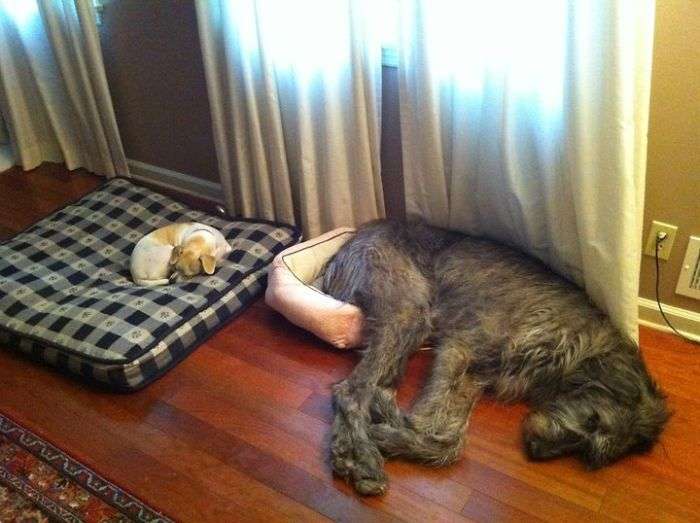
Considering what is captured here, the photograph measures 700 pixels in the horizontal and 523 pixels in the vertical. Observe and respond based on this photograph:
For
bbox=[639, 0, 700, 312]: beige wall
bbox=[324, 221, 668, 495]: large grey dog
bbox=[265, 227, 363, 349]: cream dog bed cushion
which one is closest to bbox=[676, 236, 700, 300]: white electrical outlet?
bbox=[639, 0, 700, 312]: beige wall

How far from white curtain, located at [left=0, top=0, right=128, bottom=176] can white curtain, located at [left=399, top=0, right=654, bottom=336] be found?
1.71 metres

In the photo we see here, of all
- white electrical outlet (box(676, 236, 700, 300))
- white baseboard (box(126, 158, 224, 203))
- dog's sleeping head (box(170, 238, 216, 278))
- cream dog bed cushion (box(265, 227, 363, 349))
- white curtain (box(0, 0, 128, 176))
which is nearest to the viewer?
white electrical outlet (box(676, 236, 700, 300))

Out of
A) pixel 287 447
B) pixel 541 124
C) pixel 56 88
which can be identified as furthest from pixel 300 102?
pixel 56 88

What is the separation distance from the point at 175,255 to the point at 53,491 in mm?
952

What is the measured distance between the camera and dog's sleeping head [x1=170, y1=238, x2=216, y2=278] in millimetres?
2354

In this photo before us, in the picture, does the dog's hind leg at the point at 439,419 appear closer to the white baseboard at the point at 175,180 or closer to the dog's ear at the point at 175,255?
the dog's ear at the point at 175,255

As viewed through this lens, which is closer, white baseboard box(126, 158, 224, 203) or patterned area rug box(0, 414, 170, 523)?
patterned area rug box(0, 414, 170, 523)

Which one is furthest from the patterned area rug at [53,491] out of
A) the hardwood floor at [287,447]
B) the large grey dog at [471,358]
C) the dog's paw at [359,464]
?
the large grey dog at [471,358]

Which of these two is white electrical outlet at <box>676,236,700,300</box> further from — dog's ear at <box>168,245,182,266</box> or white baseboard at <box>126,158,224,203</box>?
white baseboard at <box>126,158,224,203</box>

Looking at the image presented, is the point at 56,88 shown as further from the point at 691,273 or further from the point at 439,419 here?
the point at 691,273

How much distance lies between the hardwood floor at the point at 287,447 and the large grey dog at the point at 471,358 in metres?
0.07

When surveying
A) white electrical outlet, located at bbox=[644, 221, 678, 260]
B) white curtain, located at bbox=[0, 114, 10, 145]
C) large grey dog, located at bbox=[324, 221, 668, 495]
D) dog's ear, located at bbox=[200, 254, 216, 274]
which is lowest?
large grey dog, located at bbox=[324, 221, 668, 495]

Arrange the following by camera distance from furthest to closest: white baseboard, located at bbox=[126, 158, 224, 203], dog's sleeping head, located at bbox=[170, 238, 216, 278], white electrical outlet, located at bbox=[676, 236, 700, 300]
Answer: white baseboard, located at bbox=[126, 158, 224, 203]
dog's sleeping head, located at bbox=[170, 238, 216, 278]
white electrical outlet, located at bbox=[676, 236, 700, 300]

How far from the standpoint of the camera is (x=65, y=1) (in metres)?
2.87
